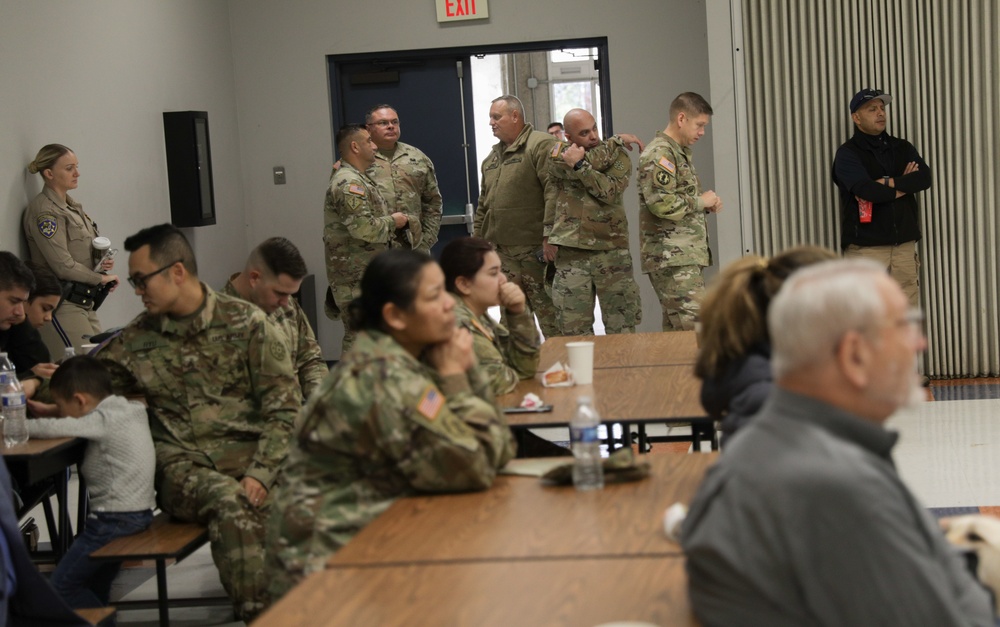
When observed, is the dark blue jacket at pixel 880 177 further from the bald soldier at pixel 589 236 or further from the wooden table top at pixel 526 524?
the wooden table top at pixel 526 524

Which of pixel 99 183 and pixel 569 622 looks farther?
pixel 99 183

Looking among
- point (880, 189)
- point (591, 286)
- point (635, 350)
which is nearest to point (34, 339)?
point (635, 350)

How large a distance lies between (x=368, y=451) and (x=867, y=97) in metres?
5.39

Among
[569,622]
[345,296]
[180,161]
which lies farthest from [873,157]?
[569,622]

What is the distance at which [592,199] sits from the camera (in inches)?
278

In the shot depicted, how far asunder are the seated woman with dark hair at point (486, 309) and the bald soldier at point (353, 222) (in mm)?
3088

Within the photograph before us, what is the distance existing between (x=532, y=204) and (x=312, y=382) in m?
3.33

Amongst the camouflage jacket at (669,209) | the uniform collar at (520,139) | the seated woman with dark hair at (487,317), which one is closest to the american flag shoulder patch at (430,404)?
the seated woman with dark hair at (487,317)

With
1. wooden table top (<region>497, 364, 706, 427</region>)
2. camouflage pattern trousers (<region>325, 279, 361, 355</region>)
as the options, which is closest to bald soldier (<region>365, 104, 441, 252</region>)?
camouflage pattern trousers (<region>325, 279, 361, 355</region>)

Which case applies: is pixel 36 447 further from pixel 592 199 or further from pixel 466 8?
pixel 466 8

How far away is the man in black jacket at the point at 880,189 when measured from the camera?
7.12 m

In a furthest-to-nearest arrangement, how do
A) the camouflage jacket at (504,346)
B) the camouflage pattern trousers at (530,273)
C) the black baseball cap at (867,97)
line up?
the camouflage pattern trousers at (530,273) → the black baseball cap at (867,97) → the camouflage jacket at (504,346)

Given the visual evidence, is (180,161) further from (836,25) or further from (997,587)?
(997,587)

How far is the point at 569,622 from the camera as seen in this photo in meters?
1.83
